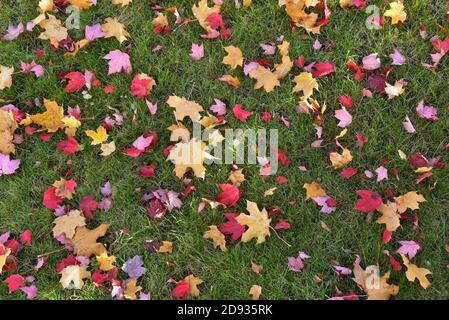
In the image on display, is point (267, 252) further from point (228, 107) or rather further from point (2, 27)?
point (2, 27)

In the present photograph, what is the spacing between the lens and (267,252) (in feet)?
9.80

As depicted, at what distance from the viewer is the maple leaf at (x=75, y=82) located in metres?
3.46

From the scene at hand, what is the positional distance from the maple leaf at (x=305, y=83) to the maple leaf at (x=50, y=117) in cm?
154

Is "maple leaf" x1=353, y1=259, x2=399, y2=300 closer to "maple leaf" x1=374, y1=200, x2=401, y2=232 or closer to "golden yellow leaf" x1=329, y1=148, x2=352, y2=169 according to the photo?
"maple leaf" x1=374, y1=200, x2=401, y2=232

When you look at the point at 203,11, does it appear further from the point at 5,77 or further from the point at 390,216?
the point at 390,216

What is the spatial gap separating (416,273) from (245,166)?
3.80 ft

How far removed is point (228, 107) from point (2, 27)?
5.79 ft

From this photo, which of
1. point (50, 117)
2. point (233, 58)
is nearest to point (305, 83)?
point (233, 58)

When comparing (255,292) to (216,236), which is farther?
(216,236)

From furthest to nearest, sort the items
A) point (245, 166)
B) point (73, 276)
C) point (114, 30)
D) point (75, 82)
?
1. point (114, 30)
2. point (75, 82)
3. point (245, 166)
4. point (73, 276)

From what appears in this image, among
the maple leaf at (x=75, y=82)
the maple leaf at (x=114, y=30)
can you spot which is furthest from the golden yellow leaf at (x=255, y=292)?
the maple leaf at (x=114, y=30)

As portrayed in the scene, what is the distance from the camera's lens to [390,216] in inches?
117

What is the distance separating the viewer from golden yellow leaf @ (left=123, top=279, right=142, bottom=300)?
2.92 meters

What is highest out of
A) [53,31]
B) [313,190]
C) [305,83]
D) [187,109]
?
[53,31]
